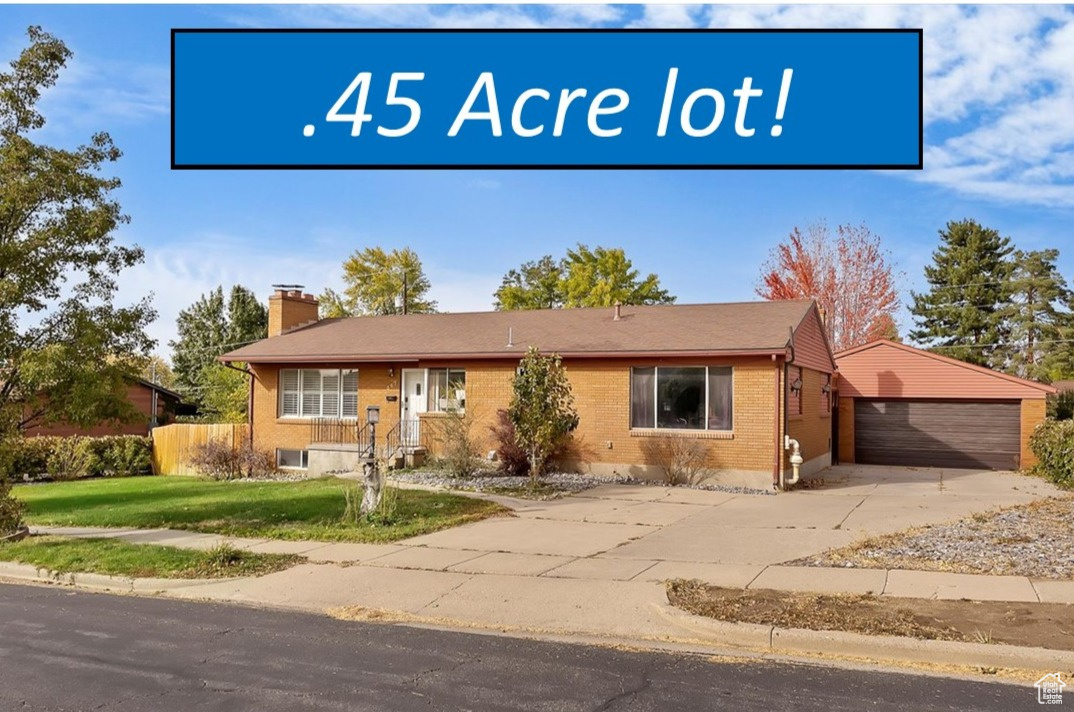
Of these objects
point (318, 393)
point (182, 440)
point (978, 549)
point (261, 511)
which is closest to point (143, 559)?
point (261, 511)

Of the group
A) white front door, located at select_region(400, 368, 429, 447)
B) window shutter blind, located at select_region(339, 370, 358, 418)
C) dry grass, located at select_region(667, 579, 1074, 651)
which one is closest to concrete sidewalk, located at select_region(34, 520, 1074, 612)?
dry grass, located at select_region(667, 579, 1074, 651)

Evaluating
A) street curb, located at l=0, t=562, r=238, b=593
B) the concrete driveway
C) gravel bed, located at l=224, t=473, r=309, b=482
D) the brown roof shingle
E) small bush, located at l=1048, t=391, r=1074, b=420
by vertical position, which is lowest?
gravel bed, located at l=224, t=473, r=309, b=482

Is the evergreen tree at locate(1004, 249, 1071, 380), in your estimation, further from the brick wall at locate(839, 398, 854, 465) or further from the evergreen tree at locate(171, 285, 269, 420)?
the evergreen tree at locate(171, 285, 269, 420)

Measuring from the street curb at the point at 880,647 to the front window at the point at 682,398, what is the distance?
12.2m

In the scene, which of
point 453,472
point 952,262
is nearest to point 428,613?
point 453,472

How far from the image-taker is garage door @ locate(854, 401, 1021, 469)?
2417 cm

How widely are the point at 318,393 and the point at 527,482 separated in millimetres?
8907

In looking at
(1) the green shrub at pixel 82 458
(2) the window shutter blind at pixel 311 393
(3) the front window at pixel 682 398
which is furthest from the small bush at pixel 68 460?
(3) the front window at pixel 682 398

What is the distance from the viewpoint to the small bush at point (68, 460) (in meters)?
26.5

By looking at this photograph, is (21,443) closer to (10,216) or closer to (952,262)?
(10,216)

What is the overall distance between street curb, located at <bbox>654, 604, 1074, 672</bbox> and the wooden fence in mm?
20884

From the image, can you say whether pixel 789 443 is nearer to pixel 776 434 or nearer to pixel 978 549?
pixel 776 434

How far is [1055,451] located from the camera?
65.9 feet

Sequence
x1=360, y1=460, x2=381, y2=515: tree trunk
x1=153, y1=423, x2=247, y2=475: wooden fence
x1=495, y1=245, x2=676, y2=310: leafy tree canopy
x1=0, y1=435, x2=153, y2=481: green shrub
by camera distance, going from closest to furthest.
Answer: x1=360, y1=460, x2=381, y2=515: tree trunk
x1=153, y1=423, x2=247, y2=475: wooden fence
x1=0, y1=435, x2=153, y2=481: green shrub
x1=495, y1=245, x2=676, y2=310: leafy tree canopy
